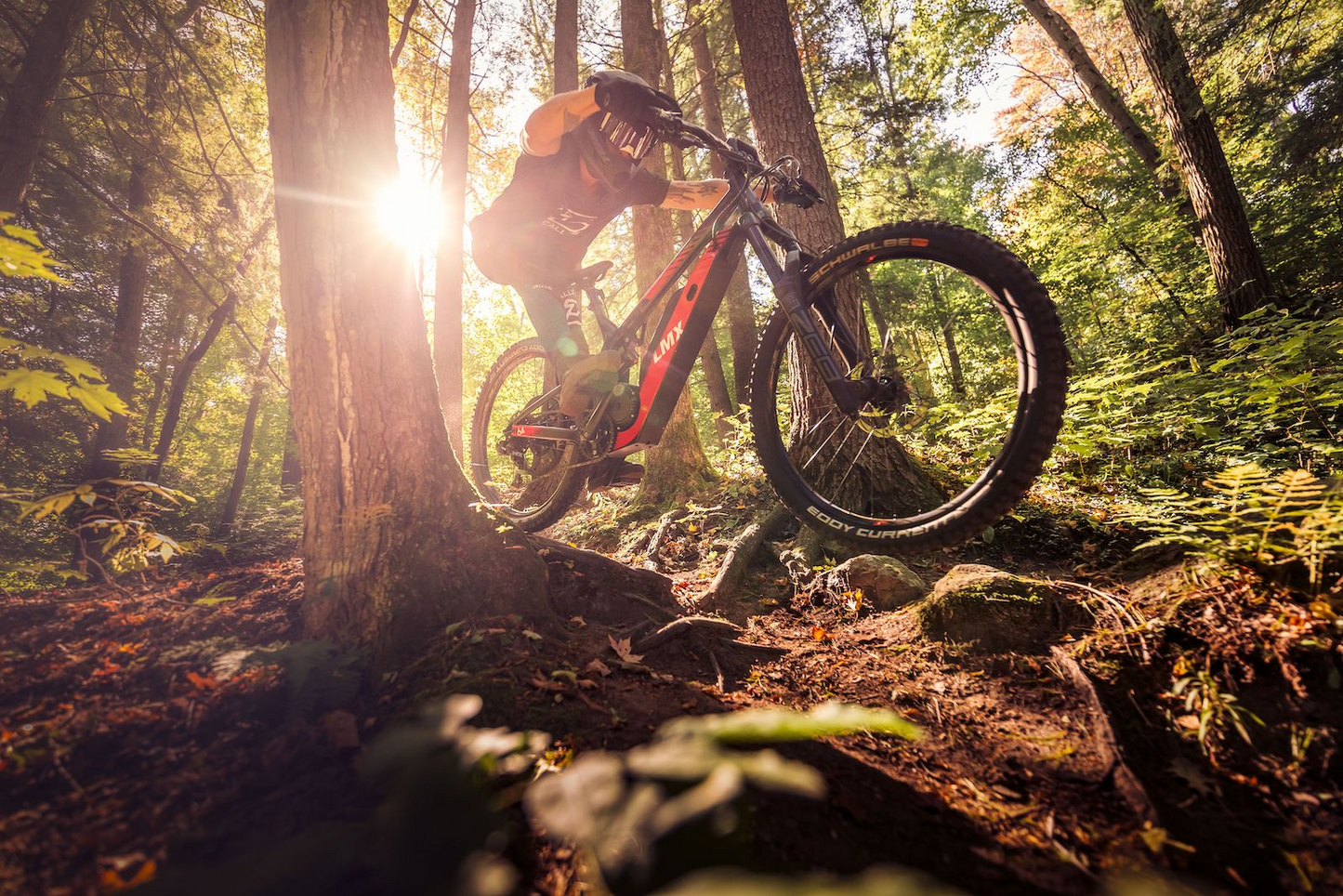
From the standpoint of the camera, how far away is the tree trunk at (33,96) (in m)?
4.47

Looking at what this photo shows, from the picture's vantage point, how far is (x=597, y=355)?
9.95ft

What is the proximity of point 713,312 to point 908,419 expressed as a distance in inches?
43.5

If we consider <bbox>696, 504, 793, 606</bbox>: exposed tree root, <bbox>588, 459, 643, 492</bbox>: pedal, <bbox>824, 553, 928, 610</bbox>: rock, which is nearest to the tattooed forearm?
<bbox>588, 459, 643, 492</bbox>: pedal

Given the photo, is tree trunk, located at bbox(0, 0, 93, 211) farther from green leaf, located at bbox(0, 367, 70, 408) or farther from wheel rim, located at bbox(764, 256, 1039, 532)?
wheel rim, located at bbox(764, 256, 1039, 532)

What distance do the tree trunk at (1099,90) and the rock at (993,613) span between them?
10.1m

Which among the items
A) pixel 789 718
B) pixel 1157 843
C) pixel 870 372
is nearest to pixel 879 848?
pixel 789 718

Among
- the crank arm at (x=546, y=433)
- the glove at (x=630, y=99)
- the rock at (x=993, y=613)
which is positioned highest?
the glove at (x=630, y=99)

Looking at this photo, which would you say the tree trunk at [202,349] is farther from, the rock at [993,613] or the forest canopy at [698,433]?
the rock at [993,613]

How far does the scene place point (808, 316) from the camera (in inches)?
82.3

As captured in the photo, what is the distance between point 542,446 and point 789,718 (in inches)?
131

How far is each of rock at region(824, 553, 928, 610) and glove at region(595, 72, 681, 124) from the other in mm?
2375

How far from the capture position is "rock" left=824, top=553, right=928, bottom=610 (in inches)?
99.5

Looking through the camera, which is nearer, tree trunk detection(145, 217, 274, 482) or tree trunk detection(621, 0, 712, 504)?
tree trunk detection(621, 0, 712, 504)

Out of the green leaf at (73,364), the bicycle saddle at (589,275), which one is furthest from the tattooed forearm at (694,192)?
the green leaf at (73,364)
